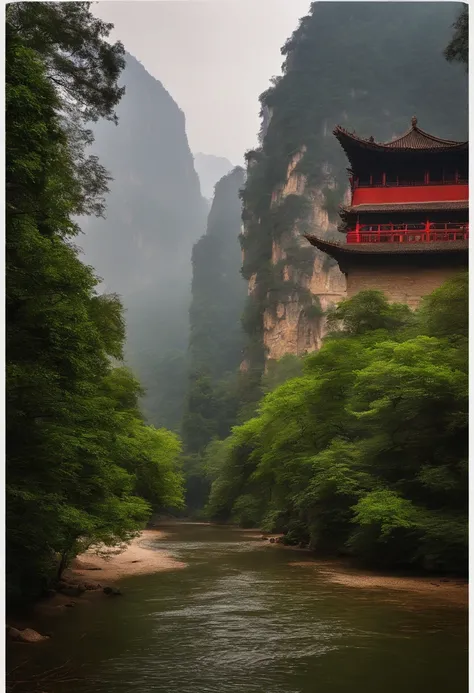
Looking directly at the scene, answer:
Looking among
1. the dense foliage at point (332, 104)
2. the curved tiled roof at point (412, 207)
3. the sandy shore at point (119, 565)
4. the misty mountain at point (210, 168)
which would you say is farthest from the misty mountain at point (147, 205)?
the sandy shore at point (119, 565)

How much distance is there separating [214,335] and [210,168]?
331 ft

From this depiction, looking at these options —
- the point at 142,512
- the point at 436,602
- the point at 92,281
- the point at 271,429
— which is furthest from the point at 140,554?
the point at 92,281

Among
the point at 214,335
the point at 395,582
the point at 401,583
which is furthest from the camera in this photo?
the point at 214,335

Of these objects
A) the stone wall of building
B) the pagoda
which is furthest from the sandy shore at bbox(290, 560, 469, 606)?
the pagoda

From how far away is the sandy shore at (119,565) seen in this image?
A: 14039mm

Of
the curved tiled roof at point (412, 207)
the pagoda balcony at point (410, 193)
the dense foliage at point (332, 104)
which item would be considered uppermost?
the dense foliage at point (332, 104)

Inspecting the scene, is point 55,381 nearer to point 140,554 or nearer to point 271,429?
point 140,554

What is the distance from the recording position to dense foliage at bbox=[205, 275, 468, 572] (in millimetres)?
12016

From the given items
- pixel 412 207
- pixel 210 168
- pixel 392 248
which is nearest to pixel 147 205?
pixel 210 168

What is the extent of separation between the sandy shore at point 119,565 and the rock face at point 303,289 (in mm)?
29226

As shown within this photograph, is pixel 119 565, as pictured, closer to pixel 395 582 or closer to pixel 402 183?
pixel 395 582

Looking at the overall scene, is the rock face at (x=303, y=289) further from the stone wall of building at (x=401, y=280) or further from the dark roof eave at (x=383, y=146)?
the dark roof eave at (x=383, y=146)

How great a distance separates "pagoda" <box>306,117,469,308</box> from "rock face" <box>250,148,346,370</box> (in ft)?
71.4

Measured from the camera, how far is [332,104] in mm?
56656
